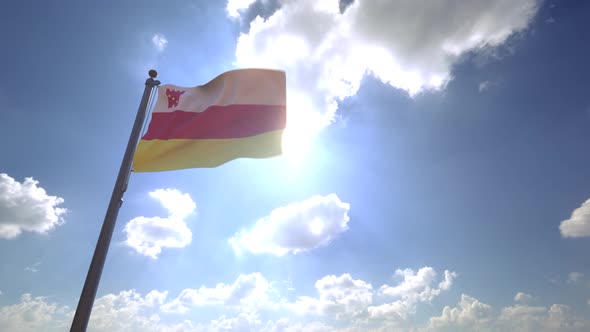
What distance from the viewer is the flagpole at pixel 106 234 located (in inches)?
272

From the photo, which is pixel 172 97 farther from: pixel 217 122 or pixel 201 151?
pixel 201 151

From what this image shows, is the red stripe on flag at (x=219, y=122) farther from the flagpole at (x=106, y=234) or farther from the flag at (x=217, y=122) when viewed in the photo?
the flagpole at (x=106, y=234)

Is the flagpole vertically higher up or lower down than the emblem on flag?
lower down

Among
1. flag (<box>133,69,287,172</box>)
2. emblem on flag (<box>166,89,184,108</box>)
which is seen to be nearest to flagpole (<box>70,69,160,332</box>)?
flag (<box>133,69,287,172</box>)

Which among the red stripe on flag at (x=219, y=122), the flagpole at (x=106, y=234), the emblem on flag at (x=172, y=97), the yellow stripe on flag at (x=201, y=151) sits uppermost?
the emblem on flag at (x=172, y=97)

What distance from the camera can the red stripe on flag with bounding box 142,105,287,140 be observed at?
11570 mm

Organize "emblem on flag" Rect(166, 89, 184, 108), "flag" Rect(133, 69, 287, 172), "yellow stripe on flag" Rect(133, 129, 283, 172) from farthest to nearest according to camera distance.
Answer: "emblem on flag" Rect(166, 89, 184, 108) < "flag" Rect(133, 69, 287, 172) < "yellow stripe on flag" Rect(133, 129, 283, 172)

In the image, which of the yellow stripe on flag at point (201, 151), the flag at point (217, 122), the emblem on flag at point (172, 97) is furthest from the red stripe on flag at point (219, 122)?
the emblem on flag at point (172, 97)

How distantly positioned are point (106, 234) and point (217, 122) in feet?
17.8

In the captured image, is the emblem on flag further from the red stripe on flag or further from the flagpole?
the flagpole

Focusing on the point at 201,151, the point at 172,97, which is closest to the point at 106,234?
the point at 201,151

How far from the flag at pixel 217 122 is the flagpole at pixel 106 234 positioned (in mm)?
1470

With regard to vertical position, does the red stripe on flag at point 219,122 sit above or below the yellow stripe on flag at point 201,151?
above

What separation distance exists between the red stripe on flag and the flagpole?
1482mm
